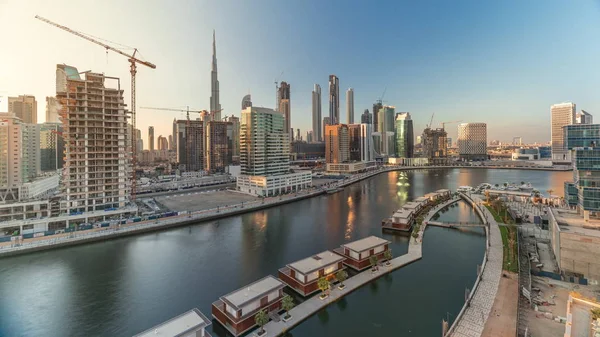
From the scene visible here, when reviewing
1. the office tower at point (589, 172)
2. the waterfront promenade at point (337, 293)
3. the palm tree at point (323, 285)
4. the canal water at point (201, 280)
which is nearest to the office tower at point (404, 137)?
the office tower at point (589, 172)

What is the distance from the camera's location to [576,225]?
68.0 ft

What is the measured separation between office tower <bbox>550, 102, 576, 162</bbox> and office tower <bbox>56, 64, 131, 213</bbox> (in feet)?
552

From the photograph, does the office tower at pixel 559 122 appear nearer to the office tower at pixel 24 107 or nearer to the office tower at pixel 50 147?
the office tower at pixel 50 147

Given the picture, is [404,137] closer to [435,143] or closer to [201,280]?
[435,143]

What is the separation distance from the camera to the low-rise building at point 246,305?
13516mm

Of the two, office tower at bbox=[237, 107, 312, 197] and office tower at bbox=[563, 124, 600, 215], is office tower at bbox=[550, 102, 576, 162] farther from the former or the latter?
office tower at bbox=[237, 107, 312, 197]

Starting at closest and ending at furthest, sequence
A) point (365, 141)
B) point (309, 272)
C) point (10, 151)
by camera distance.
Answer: point (309, 272) → point (10, 151) → point (365, 141)

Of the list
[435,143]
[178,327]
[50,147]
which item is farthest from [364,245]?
[435,143]

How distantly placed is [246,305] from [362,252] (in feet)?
33.4

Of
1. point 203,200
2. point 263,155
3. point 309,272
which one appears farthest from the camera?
point 263,155

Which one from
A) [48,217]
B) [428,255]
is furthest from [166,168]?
[428,255]

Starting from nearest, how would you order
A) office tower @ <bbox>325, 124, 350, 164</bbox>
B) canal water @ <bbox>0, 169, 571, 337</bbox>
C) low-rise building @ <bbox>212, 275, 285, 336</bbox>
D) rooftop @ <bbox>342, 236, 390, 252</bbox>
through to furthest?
low-rise building @ <bbox>212, 275, 285, 336</bbox>
canal water @ <bbox>0, 169, 571, 337</bbox>
rooftop @ <bbox>342, 236, 390, 252</bbox>
office tower @ <bbox>325, 124, 350, 164</bbox>

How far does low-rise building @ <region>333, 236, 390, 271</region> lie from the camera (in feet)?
67.2

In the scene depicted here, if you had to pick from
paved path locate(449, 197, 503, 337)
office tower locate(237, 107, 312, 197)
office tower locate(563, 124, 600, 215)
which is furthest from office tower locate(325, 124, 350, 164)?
paved path locate(449, 197, 503, 337)
